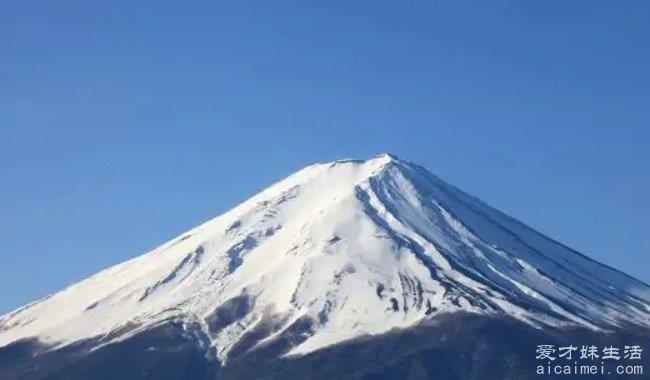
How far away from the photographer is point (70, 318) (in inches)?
6924

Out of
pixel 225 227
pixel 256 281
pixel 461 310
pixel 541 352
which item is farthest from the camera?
pixel 225 227

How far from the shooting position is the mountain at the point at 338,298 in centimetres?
15300

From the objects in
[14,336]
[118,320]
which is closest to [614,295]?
[118,320]

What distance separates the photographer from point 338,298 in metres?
166

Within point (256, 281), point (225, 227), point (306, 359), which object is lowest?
point (306, 359)

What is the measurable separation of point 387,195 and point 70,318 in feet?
146

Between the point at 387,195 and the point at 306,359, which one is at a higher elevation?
the point at 387,195

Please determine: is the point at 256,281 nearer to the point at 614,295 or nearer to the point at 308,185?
the point at 308,185

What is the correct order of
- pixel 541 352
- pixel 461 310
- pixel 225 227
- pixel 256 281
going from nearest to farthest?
pixel 541 352, pixel 461 310, pixel 256 281, pixel 225 227

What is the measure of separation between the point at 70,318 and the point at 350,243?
3566cm

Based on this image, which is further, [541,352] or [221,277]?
[221,277]

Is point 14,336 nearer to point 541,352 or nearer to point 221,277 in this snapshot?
point 221,277

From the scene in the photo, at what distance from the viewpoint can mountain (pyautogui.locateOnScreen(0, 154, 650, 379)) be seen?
502ft

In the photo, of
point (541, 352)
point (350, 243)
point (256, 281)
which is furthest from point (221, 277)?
point (541, 352)
